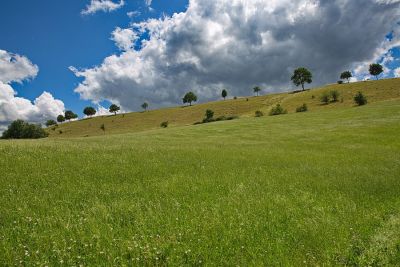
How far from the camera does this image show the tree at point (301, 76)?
505ft

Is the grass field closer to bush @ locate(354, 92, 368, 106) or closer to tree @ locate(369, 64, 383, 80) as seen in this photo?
bush @ locate(354, 92, 368, 106)

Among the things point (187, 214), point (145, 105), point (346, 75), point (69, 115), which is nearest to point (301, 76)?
point (346, 75)

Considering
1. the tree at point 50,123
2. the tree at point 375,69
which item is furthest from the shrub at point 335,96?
the tree at point 50,123

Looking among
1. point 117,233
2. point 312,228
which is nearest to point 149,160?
point 117,233

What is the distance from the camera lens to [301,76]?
15500 centimetres

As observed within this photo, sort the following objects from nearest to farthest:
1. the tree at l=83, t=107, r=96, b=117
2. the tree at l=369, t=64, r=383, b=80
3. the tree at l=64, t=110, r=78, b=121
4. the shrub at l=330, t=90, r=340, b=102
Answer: the shrub at l=330, t=90, r=340, b=102
the tree at l=369, t=64, r=383, b=80
the tree at l=64, t=110, r=78, b=121
the tree at l=83, t=107, r=96, b=117

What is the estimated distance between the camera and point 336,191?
12.1 m

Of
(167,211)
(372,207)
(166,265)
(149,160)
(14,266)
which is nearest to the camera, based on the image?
(14,266)

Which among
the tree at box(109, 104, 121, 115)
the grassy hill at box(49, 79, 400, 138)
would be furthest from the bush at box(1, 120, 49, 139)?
the tree at box(109, 104, 121, 115)

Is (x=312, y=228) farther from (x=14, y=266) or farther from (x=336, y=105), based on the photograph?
(x=336, y=105)

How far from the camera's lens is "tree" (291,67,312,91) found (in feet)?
505

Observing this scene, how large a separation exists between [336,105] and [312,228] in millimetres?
92849

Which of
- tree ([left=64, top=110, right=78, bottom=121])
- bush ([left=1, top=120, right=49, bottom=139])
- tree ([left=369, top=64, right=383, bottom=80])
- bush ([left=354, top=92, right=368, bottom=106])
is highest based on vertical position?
tree ([left=64, top=110, right=78, bottom=121])

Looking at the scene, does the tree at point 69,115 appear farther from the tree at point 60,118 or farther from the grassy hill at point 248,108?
the grassy hill at point 248,108
